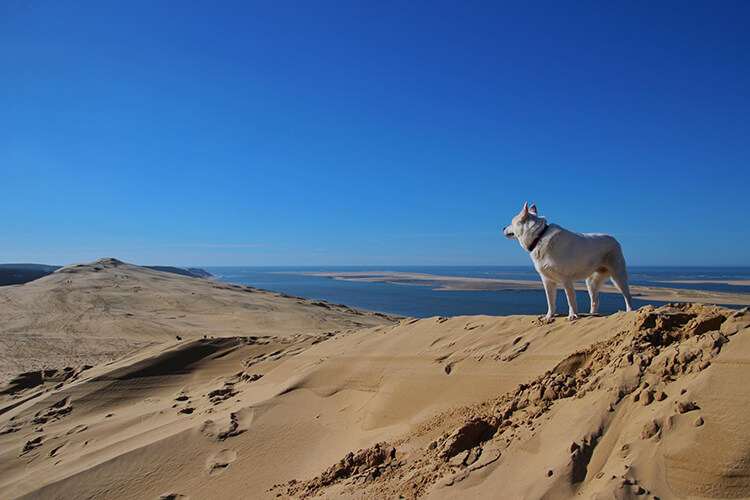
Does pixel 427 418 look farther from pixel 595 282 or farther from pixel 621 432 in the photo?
pixel 595 282

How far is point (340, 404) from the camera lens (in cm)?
486

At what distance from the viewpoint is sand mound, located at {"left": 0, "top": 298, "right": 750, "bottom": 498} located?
222cm

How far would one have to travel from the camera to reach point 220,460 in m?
3.96

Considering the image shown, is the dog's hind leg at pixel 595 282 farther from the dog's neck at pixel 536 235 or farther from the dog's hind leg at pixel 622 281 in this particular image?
the dog's neck at pixel 536 235

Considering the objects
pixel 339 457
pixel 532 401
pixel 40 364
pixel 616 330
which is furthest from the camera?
pixel 40 364

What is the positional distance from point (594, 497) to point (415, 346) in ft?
11.9

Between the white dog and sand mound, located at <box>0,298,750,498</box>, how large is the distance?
780 millimetres

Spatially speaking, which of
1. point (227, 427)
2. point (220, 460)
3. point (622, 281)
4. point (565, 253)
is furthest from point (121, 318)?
point (622, 281)

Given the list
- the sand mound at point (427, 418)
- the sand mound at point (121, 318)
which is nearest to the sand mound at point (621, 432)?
the sand mound at point (427, 418)

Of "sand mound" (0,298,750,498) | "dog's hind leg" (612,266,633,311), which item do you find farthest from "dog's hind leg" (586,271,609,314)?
"sand mound" (0,298,750,498)

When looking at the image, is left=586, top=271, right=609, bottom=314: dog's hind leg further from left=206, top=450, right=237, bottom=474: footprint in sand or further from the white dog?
left=206, top=450, right=237, bottom=474: footprint in sand

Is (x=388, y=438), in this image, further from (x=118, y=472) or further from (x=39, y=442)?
(x=39, y=442)

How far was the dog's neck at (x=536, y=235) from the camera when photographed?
17.9ft

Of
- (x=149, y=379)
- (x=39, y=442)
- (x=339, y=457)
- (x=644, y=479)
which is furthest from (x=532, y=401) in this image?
(x=149, y=379)
